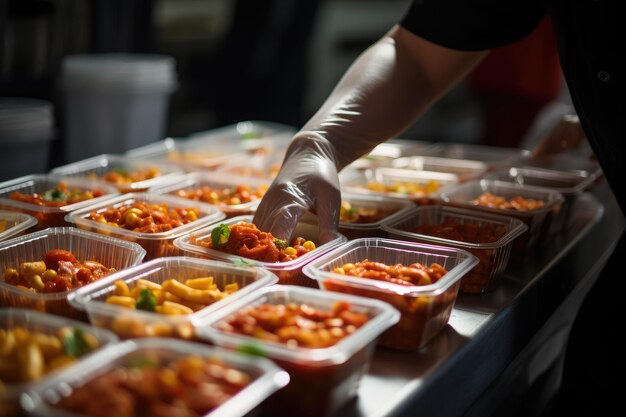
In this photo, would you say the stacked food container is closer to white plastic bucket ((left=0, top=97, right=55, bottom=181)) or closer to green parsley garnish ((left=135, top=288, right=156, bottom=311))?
green parsley garnish ((left=135, top=288, right=156, bottom=311))

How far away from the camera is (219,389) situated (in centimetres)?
117

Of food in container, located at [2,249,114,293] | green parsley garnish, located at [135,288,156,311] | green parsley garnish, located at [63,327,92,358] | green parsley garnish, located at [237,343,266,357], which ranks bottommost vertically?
food in container, located at [2,249,114,293]

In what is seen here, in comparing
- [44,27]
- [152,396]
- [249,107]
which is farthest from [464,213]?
[249,107]

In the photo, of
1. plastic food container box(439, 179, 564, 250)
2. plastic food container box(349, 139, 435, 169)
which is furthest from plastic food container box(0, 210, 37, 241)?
plastic food container box(349, 139, 435, 169)

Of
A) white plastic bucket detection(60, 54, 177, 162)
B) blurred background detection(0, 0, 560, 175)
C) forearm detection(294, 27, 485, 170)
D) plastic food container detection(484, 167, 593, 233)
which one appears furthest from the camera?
blurred background detection(0, 0, 560, 175)

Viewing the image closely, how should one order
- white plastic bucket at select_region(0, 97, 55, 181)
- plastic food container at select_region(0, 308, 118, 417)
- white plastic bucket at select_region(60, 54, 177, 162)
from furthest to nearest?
white plastic bucket at select_region(60, 54, 177, 162) < white plastic bucket at select_region(0, 97, 55, 181) < plastic food container at select_region(0, 308, 118, 417)

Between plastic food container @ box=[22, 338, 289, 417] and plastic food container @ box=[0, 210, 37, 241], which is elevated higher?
plastic food container @ box=[22, 338, 289, 417]

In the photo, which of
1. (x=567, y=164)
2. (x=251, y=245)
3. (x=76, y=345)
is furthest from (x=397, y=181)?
(x=76, y=345)

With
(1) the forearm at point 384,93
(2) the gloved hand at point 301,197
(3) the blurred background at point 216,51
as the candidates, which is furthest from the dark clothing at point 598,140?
(3) the blurred background at point 216,51

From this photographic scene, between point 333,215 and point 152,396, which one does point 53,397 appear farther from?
point 333,215

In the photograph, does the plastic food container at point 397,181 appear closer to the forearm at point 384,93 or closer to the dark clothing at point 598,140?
the forearm at point 384,93

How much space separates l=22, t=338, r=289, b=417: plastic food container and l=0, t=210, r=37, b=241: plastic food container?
82 centimetres

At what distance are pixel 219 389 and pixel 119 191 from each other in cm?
149

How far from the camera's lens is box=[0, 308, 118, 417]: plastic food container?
109 centimetres
